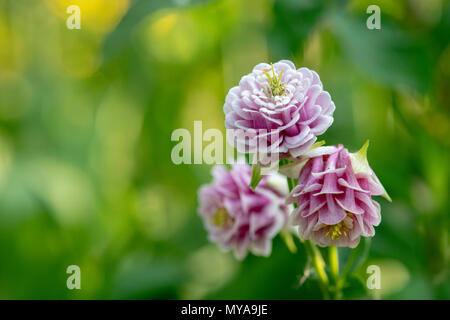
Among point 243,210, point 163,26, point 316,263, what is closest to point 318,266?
point 316,263

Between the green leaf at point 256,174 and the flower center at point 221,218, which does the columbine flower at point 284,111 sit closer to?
the green leaf at point 256,174

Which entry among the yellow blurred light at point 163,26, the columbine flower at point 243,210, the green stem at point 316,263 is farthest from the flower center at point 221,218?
the yellow blurred light at point 163,26

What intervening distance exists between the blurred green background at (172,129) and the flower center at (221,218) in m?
0.12

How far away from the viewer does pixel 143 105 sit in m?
1.24

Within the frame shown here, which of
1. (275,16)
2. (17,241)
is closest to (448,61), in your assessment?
(275,16)

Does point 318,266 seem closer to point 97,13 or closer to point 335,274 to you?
point 335,274

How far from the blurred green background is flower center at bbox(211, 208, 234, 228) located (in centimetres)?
12

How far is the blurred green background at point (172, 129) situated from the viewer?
0.80 metres

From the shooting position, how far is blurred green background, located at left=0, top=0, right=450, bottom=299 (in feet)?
2.61

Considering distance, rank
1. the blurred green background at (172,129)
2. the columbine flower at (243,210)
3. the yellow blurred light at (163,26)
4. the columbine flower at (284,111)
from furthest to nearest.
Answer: the yellow blurred light at (163,26) → the blurred green background at (172,129) → the columbine flower at (243,210) → the columbine flower at (284,111)

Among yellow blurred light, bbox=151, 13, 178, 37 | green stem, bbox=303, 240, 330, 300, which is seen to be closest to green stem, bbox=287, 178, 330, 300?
green stem, bbox=303, 240, 330, 300

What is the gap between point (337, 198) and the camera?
1.56ft

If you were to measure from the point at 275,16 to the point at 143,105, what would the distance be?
1.78 feet

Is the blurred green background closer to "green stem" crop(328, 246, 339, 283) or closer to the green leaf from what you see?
"green stem" crop(328, 246, 339, 283)
